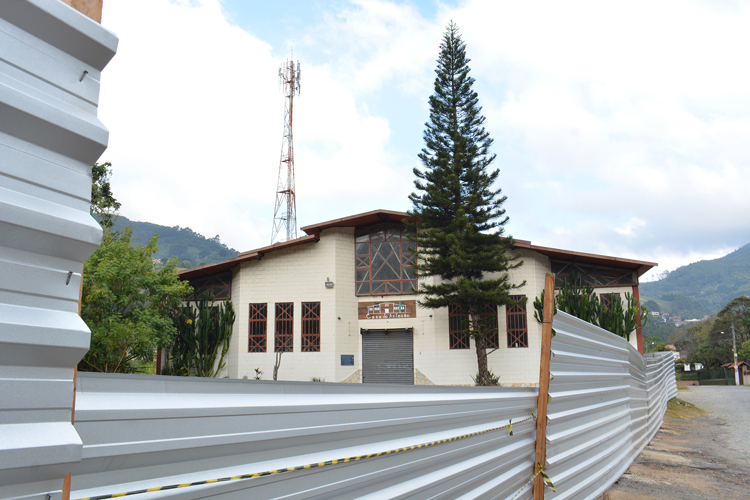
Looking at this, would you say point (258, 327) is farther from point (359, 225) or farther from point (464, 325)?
point (464, 325)

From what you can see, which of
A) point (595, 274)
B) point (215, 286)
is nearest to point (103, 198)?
point (215, 286)

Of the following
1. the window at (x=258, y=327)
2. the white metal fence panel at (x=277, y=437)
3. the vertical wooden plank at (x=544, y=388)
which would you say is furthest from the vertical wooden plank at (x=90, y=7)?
the window at (x=258, y=327)

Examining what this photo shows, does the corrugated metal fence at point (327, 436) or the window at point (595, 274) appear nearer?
the corrugated metal fence at point (327, 436)

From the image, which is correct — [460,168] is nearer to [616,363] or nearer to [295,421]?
[616,363]

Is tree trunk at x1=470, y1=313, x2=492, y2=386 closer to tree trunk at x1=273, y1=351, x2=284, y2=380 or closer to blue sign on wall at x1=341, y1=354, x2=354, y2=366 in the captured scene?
blue sign on wall at x1=341, y1=354, x2=354, y2=366

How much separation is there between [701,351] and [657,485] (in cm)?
6531

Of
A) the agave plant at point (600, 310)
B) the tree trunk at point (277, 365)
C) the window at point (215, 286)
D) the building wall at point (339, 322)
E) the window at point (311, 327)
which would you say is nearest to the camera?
the agave plant at point (600, 310)

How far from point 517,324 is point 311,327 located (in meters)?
7.23

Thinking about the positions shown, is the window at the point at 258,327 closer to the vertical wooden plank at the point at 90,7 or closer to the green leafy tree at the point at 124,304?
the green leafy tree at the point at 124,304

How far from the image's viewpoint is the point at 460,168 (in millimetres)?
18344

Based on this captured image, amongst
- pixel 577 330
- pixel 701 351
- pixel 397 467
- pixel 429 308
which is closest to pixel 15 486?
pixel 397 467

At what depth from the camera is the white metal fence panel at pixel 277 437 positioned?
132cm

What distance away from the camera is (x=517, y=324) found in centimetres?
1803

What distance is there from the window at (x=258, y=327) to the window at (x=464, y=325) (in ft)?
21.9
